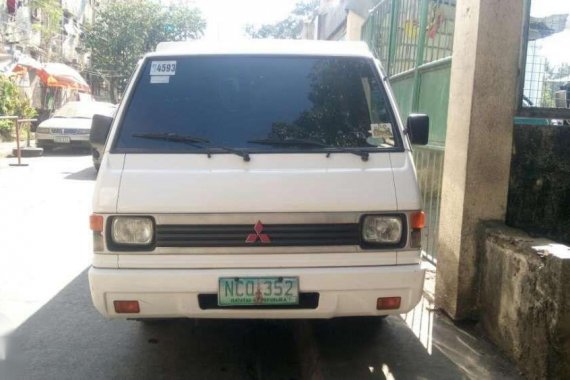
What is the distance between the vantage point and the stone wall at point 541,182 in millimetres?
4164

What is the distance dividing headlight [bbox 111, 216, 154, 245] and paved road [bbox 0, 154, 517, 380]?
0.70 metres

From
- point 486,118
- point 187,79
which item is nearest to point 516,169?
point 486,118

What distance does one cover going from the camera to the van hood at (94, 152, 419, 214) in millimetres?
3086

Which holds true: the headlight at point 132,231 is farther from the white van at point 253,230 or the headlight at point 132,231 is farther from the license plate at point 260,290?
the license plate at point 260,290

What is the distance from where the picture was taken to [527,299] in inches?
132

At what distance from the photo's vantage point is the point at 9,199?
9.02m

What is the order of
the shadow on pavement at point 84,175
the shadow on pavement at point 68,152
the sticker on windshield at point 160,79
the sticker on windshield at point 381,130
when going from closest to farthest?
the sticker on windshield at point 381,130 < the sticker on windshield at point 160,79 < the shadow on pavement at point 84,175 < the shadow on pavement at point 68,152

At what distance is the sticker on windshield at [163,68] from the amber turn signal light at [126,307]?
1.54 meters

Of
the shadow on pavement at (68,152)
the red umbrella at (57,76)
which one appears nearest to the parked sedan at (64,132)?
the shadow on pavement at (68,152)

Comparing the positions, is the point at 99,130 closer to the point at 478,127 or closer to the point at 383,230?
the point at 383,230

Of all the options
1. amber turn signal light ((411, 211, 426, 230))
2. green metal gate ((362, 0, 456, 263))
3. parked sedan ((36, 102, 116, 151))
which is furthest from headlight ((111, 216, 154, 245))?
parked sedan ((36, 102, 116, 151))

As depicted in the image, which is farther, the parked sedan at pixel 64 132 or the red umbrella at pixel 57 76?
the red umbrella at pixel 57 76

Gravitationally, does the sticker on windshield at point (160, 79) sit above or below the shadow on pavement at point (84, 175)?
above

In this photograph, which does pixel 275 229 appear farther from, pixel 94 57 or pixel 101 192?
pixel 94 57
